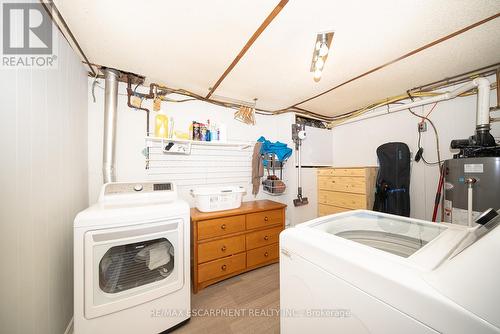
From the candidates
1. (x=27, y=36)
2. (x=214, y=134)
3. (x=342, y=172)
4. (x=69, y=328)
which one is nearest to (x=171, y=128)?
(x=214, y=134)

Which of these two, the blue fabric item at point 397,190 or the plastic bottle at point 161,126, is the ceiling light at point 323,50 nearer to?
the plastic bottle at point 161,126

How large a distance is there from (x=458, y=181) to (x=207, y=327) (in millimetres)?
2586

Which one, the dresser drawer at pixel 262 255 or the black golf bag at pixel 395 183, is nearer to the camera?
the dresser drawer at pixel 262 255

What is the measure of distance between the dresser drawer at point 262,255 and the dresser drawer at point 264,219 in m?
0.30

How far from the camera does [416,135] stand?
7.66 ft

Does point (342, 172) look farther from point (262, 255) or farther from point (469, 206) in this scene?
point (262, 255)

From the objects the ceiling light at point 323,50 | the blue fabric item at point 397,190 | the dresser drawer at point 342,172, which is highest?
the ceiling light at point 323,50

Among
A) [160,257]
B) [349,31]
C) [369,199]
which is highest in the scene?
[349,31]

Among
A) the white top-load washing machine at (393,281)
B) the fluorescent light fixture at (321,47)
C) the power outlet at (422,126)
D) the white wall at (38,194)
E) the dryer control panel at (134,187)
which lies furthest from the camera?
the power outlet at (422,126)

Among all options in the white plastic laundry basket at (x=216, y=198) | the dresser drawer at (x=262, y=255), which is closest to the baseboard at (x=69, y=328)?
the white plastic laundry basket at (x=216, y=198)

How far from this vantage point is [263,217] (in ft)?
7.17

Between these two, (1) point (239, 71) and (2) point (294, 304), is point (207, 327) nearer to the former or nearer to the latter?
(2) point (294, 304)

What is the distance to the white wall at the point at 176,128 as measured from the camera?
70.7 inches

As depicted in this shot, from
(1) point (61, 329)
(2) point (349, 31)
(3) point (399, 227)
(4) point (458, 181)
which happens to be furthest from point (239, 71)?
(1) point (61, 329)
